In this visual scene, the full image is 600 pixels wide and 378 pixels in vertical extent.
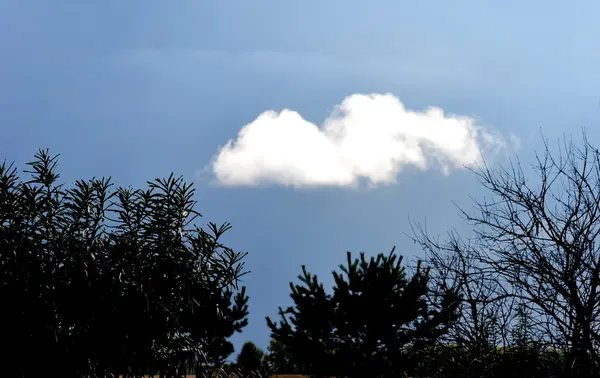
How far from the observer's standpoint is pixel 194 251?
16.8m

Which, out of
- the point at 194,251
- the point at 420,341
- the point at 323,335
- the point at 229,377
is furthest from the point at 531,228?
the point at 229,377

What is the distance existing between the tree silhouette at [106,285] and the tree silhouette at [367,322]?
3.58m

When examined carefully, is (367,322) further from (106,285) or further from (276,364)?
(276,364)

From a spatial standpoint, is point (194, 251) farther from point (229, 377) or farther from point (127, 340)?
point (229, 377)

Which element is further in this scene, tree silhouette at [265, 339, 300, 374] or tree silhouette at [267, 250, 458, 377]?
tree silhouette at [265, 339, 300, 374]

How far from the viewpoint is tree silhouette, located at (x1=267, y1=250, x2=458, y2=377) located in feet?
43.0

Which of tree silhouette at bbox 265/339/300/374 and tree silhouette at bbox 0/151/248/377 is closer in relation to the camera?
tree silhouette at bbox 0/151/248/377

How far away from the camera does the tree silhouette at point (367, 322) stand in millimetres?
13094

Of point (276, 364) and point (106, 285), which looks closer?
point (106, 285)

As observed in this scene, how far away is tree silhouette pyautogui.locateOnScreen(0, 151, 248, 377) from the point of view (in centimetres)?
1602

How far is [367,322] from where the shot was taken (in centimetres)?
1330

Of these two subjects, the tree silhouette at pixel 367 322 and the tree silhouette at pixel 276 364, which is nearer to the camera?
the tree silhouette at pixel 367 322

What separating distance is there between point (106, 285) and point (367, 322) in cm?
710

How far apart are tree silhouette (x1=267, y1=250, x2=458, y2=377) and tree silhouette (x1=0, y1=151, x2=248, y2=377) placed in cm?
358
